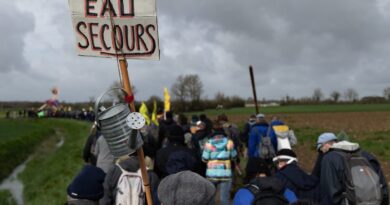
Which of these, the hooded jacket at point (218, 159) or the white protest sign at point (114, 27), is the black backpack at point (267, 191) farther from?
the hooded jacket at point (218, 159)

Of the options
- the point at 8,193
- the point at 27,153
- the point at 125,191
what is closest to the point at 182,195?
the point at 125,191

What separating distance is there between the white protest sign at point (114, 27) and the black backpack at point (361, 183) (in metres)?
3.04

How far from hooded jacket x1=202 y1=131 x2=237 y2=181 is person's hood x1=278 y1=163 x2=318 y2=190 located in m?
2.51

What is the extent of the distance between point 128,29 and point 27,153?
30.9m

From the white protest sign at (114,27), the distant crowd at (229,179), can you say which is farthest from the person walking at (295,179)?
the white protest sign at (114,27)

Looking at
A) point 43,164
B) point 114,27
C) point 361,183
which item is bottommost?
point 43,164

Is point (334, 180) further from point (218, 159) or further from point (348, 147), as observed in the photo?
point (218, 159)

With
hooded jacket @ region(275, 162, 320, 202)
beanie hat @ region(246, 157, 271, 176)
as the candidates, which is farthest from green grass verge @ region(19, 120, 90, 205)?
hooded jacket @ region(275, 162, 320, 202)

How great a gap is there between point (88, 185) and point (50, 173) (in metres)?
15.4

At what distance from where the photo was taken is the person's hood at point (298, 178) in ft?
16.2

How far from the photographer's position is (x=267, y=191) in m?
3.81

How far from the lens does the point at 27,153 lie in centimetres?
3184

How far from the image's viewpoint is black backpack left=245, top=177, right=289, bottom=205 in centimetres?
365

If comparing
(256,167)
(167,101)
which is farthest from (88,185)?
(167,101)
